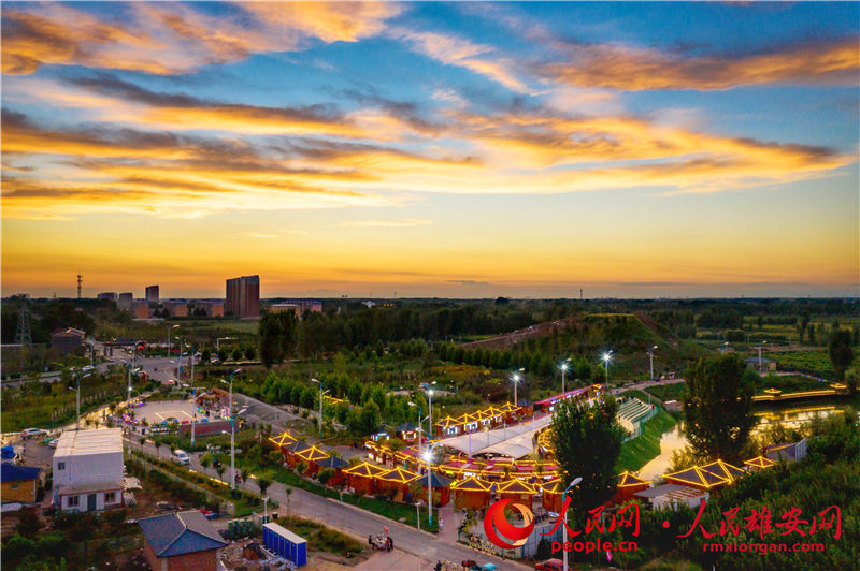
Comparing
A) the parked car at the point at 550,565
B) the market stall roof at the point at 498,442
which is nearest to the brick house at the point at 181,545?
the parked car at the point at 550,565

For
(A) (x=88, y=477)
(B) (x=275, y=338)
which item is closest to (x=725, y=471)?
(A) (x=88, y=477)

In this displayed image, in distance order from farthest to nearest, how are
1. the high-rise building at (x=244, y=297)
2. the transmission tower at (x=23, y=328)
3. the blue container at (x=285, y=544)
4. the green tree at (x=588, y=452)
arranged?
the high-rise building at (x=244, y=297) < the transmission tower at (x=23, y=328) < the green tree at (x=588, y=452) < the blue container at (x=285, y=544)

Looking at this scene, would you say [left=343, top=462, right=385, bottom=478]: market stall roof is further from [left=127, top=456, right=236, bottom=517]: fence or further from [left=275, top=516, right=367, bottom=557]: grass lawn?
[left=127, top=456, right=236, bottom=517]: fence

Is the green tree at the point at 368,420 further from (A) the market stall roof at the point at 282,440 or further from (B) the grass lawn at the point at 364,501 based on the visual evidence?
(B) the grass lawn at the point at 364,501

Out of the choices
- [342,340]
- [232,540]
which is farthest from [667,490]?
[342,340]

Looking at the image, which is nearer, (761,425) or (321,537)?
(321,537)

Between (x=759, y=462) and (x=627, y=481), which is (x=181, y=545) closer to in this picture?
(x=627, y=481)
